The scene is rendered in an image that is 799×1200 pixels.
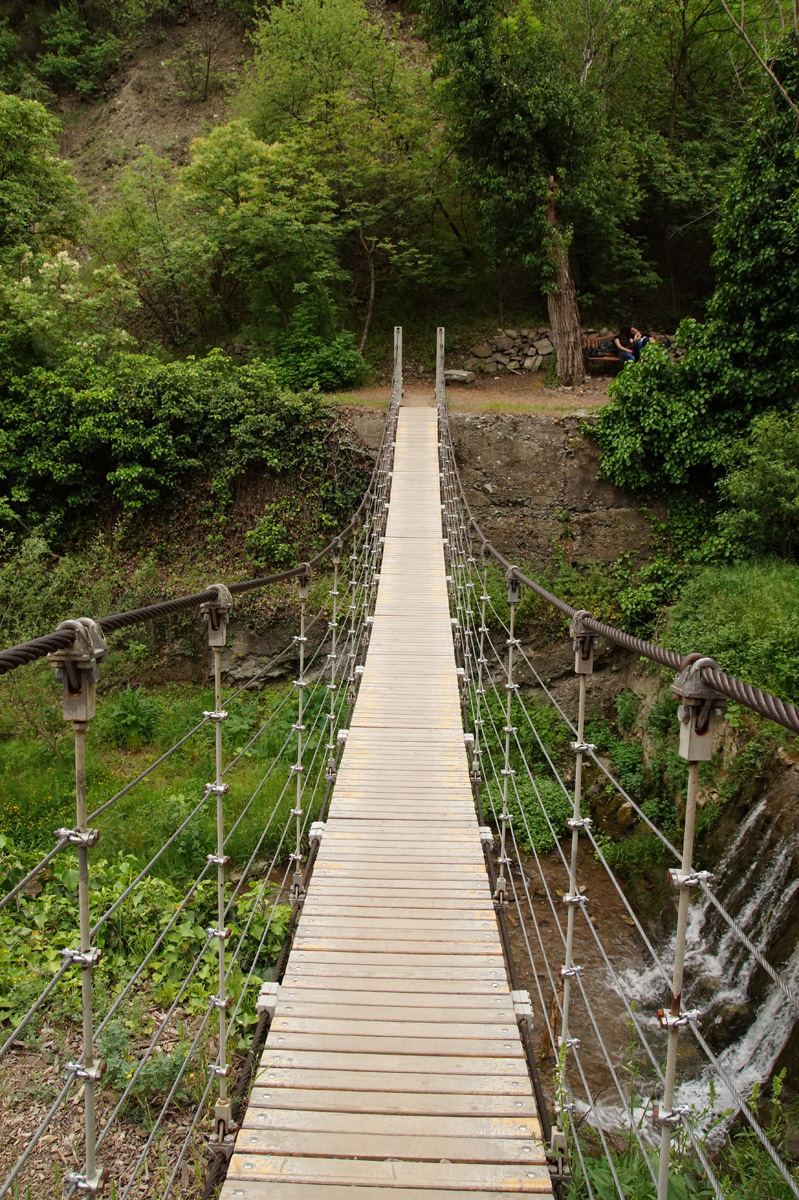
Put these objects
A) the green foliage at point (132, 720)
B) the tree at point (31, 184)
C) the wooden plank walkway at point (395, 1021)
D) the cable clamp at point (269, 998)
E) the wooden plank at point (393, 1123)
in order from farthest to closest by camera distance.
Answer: the tree at point (31, 184)
the green foliage at point (132, 720)
the cable clamp at point (269, 998)
the wooden plank at point (393, 1123)
the wooden plank walkway at point (395, 1021)

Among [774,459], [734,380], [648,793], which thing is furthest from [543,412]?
[648,793]

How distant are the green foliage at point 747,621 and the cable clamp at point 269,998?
4.90 meters

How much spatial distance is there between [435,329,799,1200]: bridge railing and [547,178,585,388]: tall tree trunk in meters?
3.16

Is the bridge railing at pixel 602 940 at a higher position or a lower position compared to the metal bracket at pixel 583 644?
lower

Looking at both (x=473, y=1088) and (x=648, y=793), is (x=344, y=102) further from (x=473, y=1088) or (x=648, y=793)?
(x=473, y=1088)

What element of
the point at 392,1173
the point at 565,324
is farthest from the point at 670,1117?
the point at 565,324

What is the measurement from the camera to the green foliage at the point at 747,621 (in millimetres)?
6613

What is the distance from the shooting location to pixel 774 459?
28.6 ft

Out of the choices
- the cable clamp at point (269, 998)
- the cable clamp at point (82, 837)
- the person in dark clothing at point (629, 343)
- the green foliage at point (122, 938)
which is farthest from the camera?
the person in dark clothing at point (629, 343)

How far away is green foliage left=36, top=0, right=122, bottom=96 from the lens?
76.4 feet

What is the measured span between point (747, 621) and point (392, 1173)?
6.24m

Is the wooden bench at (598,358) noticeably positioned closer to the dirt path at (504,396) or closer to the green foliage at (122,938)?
the dirt path at (504,396)

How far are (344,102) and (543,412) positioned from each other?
8450mm

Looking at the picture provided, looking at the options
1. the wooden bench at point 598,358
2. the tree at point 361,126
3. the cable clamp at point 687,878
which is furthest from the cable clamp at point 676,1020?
the tree at point 361,126
